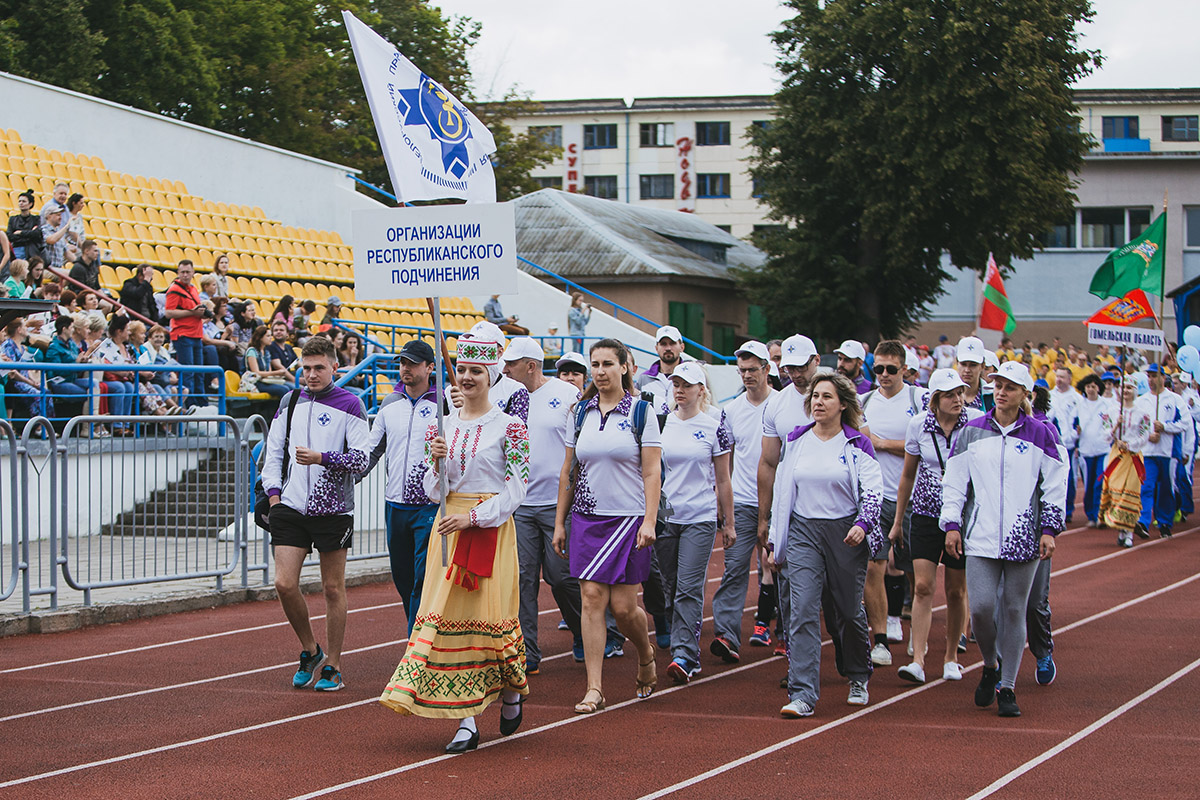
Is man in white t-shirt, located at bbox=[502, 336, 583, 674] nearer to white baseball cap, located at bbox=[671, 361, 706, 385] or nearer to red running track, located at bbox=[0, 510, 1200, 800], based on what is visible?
red running track, located at bbox=[0, 510, 1200, 800]

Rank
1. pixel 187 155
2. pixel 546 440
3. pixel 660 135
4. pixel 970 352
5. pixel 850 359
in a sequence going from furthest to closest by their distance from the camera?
1. pixel 660 135
2. pixel 187 155
3. pixel 850 359
4. pixel 970 352
5. pixel 546 440

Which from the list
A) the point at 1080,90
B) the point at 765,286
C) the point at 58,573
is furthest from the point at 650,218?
the point at 58,573

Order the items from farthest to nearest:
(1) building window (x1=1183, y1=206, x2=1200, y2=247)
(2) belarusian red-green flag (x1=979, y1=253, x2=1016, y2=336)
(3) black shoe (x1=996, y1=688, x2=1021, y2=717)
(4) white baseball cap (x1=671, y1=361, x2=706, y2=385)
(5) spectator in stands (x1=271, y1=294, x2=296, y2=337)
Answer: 1. (1) building window (x1=1183, y1=206, x2=1200, y2=247)
2. (2) belarusian red-green flag (x1=979, y1=253, x2=1016, y2=336)
3. (5) spectator in stands (x1=271, y1=294, x2=296, y2=337)
4. (4) white baseball cap (x1=671, y1=361, x2=706, y2=385)
5. (3) black shoe (x1=996, y1=688, x2=1021, y2=717)

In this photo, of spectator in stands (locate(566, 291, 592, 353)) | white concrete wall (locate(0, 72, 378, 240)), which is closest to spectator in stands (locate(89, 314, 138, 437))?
white concrete wall (locate(0, 72, 378, 240))

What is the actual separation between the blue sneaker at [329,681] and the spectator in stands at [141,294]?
1052 cm

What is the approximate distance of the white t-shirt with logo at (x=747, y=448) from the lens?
9.94 m

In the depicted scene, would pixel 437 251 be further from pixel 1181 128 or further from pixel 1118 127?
pixel 1181 128

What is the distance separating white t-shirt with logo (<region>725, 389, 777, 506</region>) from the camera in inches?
391

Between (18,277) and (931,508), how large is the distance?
444 inches

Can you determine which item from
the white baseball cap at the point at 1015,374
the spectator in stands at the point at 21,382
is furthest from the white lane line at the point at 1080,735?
Answer: the spectator in stands at the point at 21,382

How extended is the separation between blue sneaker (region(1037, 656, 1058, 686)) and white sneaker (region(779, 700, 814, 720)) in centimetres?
195

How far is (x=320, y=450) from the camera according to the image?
8523 mm

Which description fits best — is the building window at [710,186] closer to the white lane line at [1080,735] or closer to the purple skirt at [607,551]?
the white lane line at [1080,735]

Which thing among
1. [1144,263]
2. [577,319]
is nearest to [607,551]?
[1144,263]
